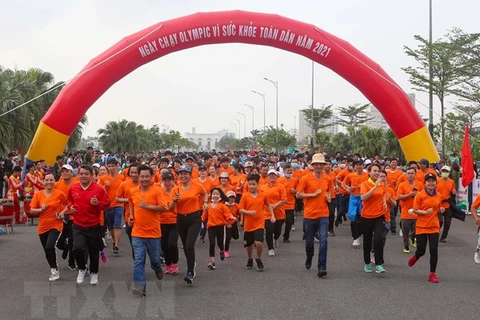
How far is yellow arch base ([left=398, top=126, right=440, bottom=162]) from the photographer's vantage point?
17.6 meters

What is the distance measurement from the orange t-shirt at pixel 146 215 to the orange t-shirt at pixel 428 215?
3.74 metres

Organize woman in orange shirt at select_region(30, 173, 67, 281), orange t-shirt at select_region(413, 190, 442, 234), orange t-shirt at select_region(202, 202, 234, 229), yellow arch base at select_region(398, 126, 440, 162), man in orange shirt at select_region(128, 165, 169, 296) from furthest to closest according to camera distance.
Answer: yellow arch base at select_region(398, 126, 440, 162), orange t-shirt at select_region(202, 202, 234, 229), orange t-shirt at select_region(413, 190, 442, 234), woman in orange shirt at select_region(30, 173, 67, 281), man in orange shirt at select_region(128, 165, 169, 296)

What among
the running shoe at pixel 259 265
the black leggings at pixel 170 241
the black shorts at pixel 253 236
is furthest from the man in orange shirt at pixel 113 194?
the running shoe at pixel 259 265

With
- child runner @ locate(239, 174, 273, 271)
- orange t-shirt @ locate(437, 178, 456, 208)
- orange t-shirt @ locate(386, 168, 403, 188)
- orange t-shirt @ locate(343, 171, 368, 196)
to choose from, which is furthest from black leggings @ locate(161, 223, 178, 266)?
orange t-shirt @ locate(386, 168, 403, 188)

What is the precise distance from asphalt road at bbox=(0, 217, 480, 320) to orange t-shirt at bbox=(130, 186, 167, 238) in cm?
78

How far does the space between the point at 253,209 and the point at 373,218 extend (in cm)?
186

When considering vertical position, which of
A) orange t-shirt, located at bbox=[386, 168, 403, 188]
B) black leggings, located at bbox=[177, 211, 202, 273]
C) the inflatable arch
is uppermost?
the inflatable arch

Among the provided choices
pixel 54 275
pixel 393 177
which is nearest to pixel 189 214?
pixel 54 275

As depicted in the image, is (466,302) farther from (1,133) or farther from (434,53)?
(434,53)

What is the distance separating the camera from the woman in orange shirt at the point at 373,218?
30.2 feet

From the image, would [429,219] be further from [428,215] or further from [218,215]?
[218,215]

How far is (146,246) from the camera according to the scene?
7914 mm

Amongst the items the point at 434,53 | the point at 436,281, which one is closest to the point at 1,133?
the point at 436,281

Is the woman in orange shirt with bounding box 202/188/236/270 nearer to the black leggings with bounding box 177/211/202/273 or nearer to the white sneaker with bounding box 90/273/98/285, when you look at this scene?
the black leggings with bounding box 177/211/202/273
